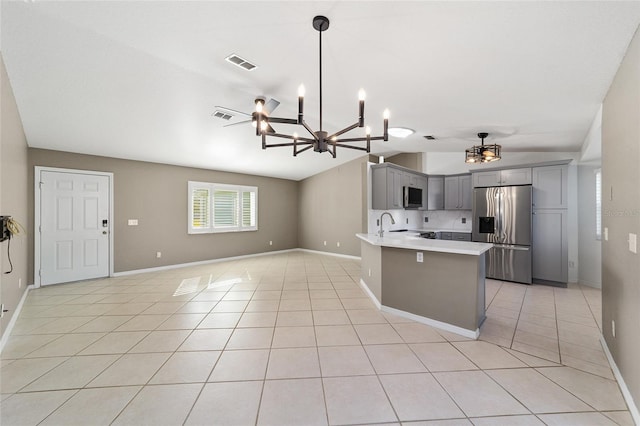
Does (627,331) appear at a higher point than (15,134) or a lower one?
lower

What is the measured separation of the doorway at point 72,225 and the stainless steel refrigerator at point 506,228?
7297 mm

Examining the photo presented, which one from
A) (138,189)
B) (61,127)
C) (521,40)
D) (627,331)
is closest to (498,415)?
(627,331)

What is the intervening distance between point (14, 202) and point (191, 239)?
335 cm

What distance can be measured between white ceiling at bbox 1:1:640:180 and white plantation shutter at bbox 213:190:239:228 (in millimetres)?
2771

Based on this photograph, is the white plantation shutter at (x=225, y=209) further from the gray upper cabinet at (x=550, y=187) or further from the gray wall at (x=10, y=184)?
the gray upper cabinet at (x=550, y=187)

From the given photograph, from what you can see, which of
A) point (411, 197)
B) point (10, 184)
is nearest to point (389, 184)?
point (411, 197)

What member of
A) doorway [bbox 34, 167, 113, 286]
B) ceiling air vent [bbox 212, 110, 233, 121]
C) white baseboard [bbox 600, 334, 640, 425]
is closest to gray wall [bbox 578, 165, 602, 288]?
white baseboard [bbox 600, 334, 640, 425]

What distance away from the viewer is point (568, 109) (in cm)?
292

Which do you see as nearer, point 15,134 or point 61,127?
point 15,134

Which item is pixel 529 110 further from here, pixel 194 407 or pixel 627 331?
pixel 194 407

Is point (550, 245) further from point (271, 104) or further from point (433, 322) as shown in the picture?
point (271, 104)

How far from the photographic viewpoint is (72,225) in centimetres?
471

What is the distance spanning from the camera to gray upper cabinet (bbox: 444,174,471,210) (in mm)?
5738

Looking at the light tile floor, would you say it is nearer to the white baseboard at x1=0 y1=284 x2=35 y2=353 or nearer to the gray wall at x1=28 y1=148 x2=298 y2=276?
the white baseboard at x1=0 y1=284 x2=35 y2=353
